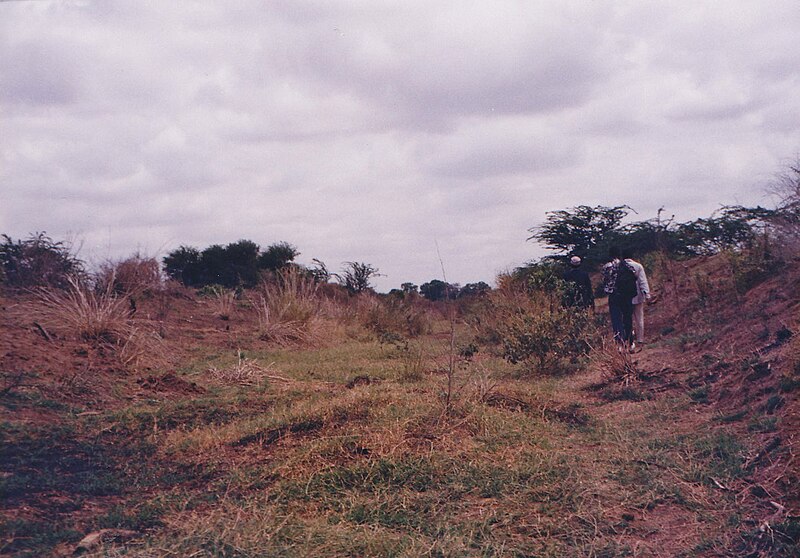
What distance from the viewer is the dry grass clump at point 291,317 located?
572 inches

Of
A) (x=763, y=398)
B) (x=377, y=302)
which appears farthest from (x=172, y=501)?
(x=377, y=302)

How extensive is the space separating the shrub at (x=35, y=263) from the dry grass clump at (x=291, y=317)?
12.3ft

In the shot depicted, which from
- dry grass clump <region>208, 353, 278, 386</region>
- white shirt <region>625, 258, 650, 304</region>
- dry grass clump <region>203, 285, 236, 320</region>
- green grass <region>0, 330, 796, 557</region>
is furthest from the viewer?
dry grass clump <region>203, 285, 236, 320</region>

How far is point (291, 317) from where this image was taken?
49.6 feet

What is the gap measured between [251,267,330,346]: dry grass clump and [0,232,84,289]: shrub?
3.75m

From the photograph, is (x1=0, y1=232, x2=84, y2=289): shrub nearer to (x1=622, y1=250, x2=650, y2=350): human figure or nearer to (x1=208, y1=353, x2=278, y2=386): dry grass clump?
(x1=208, y1=353, x2=278, y2=386): dry grass clump

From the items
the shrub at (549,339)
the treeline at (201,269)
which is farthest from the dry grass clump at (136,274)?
the shrub at (549,339)

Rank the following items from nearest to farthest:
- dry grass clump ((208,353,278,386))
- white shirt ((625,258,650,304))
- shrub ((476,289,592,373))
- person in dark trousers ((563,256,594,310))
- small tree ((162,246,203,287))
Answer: dry grass clump ((208,353,278,386))
shrub ((476,289,592,373))
white shirt ((625,258,650,304))
person in dark trousers ((563,256,594,310))
small tree ((162,246,203,287))

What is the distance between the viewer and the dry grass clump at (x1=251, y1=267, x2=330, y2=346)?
14.5m

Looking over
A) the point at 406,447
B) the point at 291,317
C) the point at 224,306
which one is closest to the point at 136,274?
the point at 224,306

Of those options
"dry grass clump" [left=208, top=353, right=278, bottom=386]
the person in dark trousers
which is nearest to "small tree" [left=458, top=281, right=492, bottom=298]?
the person in dark trousers

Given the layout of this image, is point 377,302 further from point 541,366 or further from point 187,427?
point 187,427

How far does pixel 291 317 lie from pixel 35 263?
18.1 feet

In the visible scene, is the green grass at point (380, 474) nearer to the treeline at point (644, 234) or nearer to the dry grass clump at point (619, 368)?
the dry grass clump at point (619, 368)
